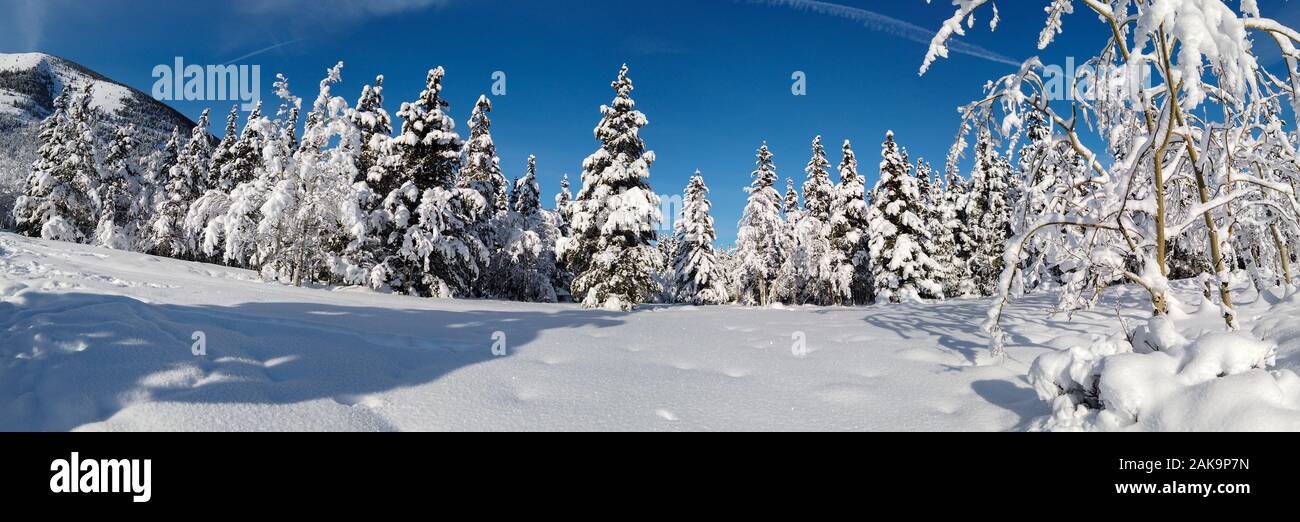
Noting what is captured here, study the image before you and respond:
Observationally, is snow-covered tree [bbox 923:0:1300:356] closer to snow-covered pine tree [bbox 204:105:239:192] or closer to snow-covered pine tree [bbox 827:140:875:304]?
snow-covered pine tree [bbox 827:140:875:304]

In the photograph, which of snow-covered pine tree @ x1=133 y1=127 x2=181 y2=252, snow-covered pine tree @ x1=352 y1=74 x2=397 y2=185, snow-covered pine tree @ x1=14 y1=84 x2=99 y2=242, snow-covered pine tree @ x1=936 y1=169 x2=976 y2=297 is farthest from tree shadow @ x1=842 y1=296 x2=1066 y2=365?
snow-covered pine tree @ x1=133 y1=127 x2=181 y2=252

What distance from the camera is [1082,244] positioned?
4219 mm

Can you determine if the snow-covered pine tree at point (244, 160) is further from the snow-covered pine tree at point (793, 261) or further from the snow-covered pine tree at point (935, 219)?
the snow-covered pine tree at point (935, 219)

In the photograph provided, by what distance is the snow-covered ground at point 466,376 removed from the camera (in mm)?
3158

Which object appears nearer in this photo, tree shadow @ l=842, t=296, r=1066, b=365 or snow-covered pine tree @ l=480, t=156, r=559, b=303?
tree shadow @ l=842, t=296, r=1066, b=365

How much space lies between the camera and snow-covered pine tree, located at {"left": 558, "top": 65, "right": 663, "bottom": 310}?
17.7 meters

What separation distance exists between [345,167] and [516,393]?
1843 cm

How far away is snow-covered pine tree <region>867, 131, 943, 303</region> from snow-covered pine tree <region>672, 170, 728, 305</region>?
421 inches

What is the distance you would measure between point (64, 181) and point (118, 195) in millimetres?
7651

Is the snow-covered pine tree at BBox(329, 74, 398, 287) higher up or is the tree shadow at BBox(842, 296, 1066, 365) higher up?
the snow-covered pine tree at BBox(329, 74, 398, 287)

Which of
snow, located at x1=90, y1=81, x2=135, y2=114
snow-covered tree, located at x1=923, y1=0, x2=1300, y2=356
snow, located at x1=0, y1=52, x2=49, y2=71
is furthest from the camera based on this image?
snow, located at x1=90, y1=81, x2=135, y2=114

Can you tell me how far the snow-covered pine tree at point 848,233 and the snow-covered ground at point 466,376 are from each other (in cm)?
2308
